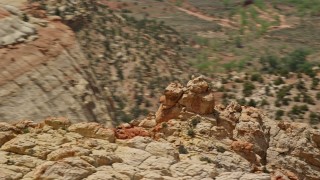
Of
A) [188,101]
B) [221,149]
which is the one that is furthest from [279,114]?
[221,149]

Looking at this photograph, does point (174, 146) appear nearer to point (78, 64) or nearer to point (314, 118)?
point (314, 118)

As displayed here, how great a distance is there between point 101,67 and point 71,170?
240 ft

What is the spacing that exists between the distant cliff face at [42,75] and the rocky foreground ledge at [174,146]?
1420 inches

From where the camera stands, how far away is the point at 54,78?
3457 inches

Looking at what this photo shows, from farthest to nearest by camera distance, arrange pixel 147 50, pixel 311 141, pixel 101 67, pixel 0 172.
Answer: pixel 147 50 → pixel 101 67 → pixel 311 141 → pixel 0 172

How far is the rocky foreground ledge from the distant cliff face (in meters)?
36.1

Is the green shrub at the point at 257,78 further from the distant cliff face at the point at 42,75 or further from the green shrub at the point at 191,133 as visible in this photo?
the green shrub at the point at 191,133

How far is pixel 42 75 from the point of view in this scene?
284ft

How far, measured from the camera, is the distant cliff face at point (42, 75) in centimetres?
8169

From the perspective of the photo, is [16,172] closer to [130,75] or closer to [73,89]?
[73,89]

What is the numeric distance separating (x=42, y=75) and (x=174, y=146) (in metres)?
49.1

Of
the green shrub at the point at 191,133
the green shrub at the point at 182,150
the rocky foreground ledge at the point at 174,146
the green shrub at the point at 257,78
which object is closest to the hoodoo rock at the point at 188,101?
the rocky foreground ledge at the point at 174,146

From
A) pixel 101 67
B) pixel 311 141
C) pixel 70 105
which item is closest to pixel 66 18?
pixel 101 67

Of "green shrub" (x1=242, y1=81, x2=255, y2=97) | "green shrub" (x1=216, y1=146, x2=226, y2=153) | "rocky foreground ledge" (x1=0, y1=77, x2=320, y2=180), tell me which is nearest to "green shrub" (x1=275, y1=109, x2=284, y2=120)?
"green shrub" (x1=242, y1=81, x2=255, y2=97)
